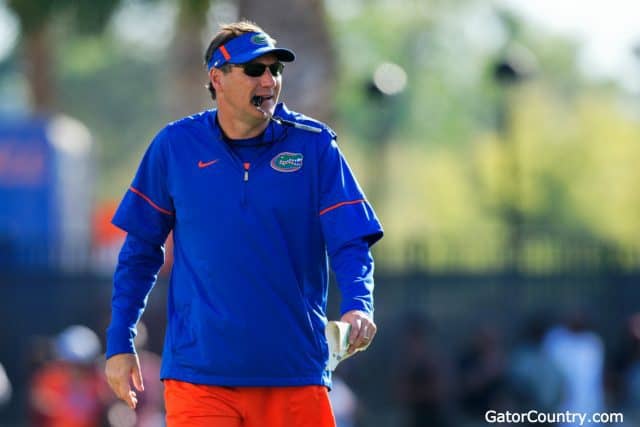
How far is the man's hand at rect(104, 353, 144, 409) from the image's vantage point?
214 inches

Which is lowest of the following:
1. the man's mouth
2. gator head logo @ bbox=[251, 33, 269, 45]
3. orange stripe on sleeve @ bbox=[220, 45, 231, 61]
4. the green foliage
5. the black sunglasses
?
the man's mouth

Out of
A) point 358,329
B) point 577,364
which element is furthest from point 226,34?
point 577,364

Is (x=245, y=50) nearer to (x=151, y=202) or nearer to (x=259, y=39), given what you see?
(x=259, y=39)

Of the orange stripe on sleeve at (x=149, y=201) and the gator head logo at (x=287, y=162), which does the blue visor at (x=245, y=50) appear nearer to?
the gator head logo at (x=287, y=162)

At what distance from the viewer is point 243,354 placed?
17.4 feet

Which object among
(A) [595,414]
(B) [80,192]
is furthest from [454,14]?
(A) [595,414]

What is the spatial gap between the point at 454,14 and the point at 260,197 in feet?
156

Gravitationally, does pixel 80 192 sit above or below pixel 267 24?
below

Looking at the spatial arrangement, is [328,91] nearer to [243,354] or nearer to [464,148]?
[243,354]

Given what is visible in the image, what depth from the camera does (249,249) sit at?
5.29m

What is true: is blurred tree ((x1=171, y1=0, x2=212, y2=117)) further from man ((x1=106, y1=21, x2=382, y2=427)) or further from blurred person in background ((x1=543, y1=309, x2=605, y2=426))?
man ((x1=106, y1=21, x2=382, y2=427))

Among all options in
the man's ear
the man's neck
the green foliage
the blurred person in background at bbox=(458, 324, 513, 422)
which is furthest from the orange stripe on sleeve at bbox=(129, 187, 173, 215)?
the green foliage

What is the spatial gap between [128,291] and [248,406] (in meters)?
0.63

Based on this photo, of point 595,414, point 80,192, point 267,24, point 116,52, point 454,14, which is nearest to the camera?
point 595,414
